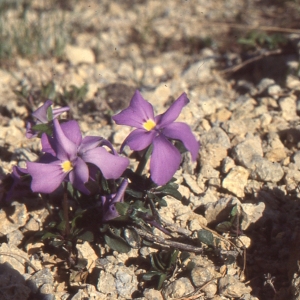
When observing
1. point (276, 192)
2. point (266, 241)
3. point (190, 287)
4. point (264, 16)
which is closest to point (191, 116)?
point (276, 192)

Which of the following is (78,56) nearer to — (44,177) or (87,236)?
(87,236)

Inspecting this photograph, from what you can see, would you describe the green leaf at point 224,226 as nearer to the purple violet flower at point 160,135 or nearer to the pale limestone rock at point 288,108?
the purple violet flower at point 160,135

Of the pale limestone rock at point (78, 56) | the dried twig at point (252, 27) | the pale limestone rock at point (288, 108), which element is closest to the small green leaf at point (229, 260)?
the pale limestone rock at point (288, 108)

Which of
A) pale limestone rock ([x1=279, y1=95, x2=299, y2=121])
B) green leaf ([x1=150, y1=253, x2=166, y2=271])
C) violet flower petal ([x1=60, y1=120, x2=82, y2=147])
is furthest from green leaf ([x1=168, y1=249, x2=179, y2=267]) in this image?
pale limestone rock ([x1=279, y1=95, x2=299, y2=121])

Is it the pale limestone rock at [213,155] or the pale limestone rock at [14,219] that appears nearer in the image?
the pale limestone rock at [14,219]

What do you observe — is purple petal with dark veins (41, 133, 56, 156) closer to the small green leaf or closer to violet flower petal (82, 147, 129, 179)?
violet flower petal (82, 147, 129, 179)

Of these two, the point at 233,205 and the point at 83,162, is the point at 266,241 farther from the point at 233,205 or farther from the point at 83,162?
the point at 83,162
